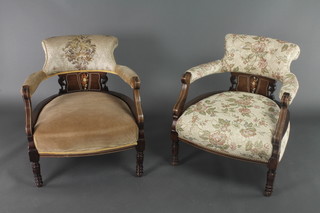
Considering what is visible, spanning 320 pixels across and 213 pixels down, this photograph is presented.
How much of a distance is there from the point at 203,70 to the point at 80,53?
85 cm

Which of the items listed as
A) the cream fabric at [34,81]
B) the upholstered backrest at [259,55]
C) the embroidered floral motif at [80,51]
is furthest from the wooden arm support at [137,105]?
the upholstered backrest at [259,55]

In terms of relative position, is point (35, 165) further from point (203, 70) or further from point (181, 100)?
point (203, 70)

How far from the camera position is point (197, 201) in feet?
6.76

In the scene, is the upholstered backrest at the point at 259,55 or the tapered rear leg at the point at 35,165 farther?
the upholstered backrest at the point at 259,55

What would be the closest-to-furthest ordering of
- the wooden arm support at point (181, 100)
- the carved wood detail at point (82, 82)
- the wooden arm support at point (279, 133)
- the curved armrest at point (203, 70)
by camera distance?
the wooden arm support at point (279, 133), the wooden arm support at point (181, 100), the curved armrest at point (203, 70), the carved wood detail at point (82, 82)

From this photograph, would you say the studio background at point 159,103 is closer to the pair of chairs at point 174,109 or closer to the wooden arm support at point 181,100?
the pair of chairs at point 174,109

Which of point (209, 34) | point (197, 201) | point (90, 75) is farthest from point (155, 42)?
point (197, 201)

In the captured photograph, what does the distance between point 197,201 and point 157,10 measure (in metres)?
1.65

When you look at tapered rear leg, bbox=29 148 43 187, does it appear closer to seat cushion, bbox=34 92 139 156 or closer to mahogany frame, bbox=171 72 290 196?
seat cushion, bbox=34 92 139 156

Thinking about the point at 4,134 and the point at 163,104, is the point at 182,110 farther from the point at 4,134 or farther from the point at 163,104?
the point at 4,134

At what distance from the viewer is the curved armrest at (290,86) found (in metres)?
2.02

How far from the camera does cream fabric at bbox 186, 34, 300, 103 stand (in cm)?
229

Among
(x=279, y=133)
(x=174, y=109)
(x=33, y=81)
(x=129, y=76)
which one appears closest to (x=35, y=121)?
(x=33, y=81)

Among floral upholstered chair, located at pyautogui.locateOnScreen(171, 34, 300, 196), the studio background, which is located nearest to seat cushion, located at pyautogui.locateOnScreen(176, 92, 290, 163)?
floral upholstered chair, located at pyautogui.locateOnScreen(171, 34, 300, 196)
